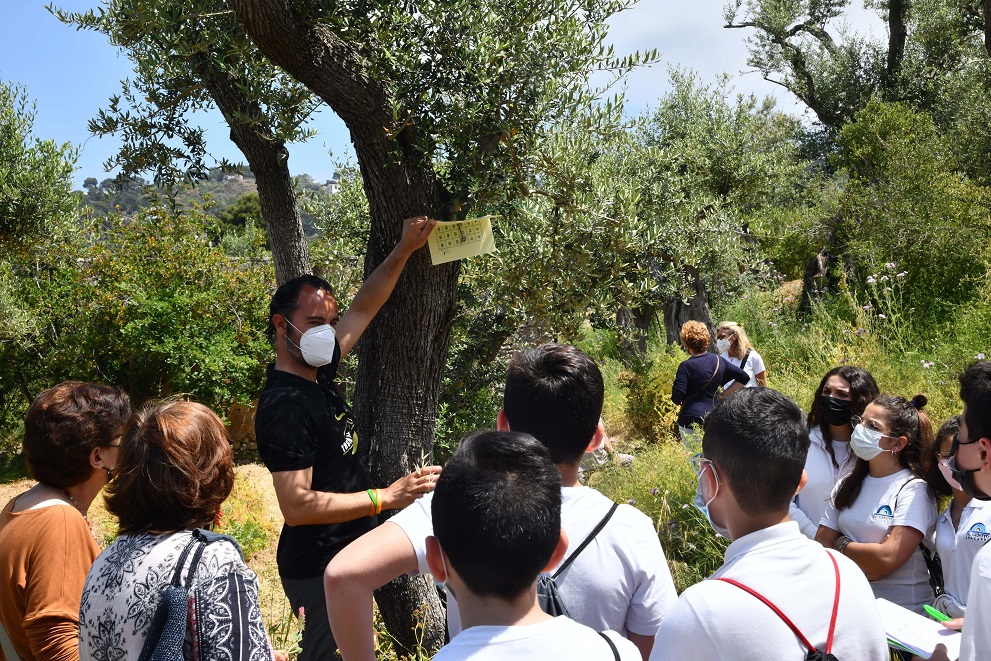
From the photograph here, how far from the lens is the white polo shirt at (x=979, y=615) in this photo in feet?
5.80

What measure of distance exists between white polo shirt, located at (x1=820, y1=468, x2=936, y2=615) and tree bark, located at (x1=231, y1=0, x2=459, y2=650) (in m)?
2.06

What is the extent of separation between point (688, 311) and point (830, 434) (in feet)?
29.4

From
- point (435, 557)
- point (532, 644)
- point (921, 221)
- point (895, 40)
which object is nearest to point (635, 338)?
point (921, 221)

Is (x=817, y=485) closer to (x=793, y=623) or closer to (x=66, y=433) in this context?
(x=793, y=623)

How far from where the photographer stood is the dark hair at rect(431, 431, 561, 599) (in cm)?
147

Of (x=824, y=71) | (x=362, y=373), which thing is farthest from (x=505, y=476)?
(x=824, y=71)

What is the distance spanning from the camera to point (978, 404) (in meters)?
2.29

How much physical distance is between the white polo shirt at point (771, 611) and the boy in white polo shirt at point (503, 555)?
18 cm

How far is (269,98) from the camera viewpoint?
3.39m

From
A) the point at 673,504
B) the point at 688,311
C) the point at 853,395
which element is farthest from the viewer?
the point at 688,311

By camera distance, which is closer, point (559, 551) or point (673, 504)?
point (559, 551)

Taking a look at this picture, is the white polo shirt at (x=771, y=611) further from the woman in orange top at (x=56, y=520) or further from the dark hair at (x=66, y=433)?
the dark hair at (x=66, y=433)

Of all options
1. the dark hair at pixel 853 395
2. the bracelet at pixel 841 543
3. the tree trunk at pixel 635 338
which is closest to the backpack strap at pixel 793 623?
the bracelet at pixel 841 543

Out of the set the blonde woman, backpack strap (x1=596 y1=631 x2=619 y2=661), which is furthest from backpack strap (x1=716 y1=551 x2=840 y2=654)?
the blonde woman
